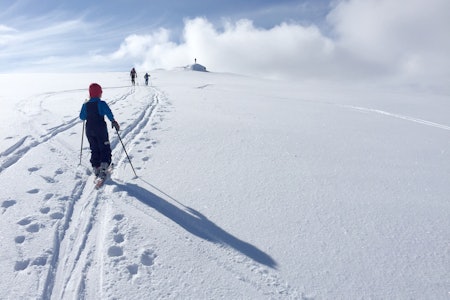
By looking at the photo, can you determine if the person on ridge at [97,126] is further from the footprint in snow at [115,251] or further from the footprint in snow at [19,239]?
the footprint in snow at [115,251]

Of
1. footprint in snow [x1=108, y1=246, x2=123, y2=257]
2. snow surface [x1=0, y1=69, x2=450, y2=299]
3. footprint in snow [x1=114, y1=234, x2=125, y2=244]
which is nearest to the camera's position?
snow surface [x1=0, y1=69, x2=450, y2=299]

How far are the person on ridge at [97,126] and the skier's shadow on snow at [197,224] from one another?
92 cm

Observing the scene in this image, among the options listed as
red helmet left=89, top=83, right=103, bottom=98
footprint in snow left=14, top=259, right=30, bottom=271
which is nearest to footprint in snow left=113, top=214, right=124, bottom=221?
footprint in snow left=14, top=259, right=30, bottom=271

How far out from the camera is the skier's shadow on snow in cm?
425

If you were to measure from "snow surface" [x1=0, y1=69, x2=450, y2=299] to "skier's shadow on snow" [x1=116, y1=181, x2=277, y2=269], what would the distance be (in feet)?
0.07

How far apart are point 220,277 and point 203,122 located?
7909 mm

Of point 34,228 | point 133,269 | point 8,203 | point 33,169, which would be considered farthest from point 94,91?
point 133,269

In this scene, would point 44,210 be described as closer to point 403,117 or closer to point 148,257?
point 148,257

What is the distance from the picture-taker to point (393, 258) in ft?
13.7

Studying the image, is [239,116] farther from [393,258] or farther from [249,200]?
[393,258]

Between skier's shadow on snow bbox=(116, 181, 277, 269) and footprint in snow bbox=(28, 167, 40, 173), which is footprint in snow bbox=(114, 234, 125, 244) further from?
footprint in snow bbox=(28, 167, 40, 173)

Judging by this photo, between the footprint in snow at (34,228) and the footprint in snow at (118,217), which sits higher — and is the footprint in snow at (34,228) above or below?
below

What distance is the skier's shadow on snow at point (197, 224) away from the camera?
4.25 m

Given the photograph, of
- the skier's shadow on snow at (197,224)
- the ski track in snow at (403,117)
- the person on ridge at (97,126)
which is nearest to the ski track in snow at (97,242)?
the skier's shadow on snow at (197,224)
